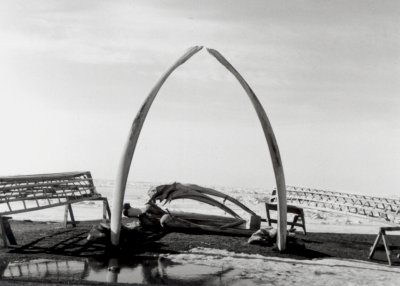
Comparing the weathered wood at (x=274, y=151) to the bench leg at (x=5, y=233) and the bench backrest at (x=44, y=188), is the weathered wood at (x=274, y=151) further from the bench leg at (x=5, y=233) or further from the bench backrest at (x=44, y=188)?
the bench leg at (x=5, y=233)

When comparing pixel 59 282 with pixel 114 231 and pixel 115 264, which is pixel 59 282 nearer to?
pixel 115 264

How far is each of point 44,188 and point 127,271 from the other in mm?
5655

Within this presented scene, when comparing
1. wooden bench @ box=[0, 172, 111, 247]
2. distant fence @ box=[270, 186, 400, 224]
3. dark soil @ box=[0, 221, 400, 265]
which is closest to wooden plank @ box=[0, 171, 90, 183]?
wooden bench @ box=[0, 172, 111, 247]

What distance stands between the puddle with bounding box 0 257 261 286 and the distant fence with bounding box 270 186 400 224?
7095 millimetres

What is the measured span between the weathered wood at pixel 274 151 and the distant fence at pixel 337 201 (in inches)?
151

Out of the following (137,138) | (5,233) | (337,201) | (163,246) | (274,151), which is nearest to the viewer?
(5,233)

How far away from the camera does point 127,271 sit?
9625 mm

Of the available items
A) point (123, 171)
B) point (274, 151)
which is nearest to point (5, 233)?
point (123, 171)

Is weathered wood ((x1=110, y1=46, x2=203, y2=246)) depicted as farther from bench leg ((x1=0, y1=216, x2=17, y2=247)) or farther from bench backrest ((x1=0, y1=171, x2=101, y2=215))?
bench leg ((x1=0, y1=216, x2=17, y2=247))

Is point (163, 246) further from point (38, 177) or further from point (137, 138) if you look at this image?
point (38, 177)

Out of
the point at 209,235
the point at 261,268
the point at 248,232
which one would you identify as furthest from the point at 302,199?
the point at 261,268

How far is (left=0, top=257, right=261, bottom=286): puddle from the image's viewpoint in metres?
8.91

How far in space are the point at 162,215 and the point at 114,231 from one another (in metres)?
3.68

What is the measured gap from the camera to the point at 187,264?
34.5 feet
